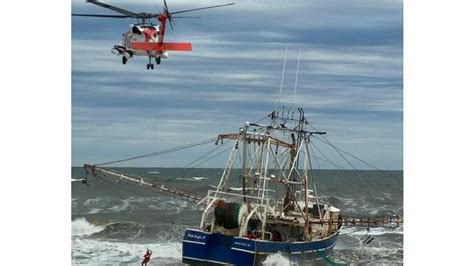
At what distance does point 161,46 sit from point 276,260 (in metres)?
2.96

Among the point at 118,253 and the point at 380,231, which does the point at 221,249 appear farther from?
the point at 380,231

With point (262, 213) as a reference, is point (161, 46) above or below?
above

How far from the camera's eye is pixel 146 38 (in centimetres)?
962

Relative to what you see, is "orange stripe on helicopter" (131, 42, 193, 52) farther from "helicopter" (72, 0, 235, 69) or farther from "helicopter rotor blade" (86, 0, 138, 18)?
"helicopter rotor blade" (86, 0, 138, 18)

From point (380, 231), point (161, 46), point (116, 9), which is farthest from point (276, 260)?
point (116, 9)

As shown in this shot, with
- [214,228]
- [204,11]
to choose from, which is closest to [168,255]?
[214,228]

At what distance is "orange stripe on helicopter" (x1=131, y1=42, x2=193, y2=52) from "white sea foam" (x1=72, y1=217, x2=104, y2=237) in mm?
2569

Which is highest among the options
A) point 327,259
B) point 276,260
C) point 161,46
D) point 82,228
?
point 161,46

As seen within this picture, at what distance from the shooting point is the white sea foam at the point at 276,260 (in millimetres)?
10320

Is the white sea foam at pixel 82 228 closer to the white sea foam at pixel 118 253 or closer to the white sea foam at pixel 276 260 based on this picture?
the white sea foam at pixel 118 253

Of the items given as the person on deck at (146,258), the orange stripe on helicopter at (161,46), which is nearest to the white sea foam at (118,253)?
the person on deck at (146,258)
